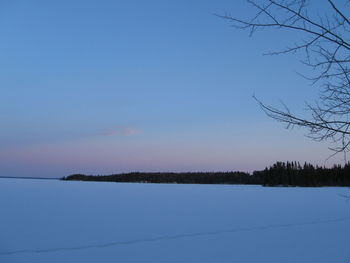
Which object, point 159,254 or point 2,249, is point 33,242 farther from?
point 159,254

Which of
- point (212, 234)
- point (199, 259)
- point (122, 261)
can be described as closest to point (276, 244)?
point (212, 234)

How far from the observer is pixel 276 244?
5512 mm

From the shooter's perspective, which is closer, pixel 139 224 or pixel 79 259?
pixel 79 259

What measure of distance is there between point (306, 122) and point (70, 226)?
597 cm

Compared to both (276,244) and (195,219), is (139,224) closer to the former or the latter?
(195,219)

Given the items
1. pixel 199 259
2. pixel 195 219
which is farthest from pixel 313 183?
pixel 199 259

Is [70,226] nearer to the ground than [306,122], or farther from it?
nearer to the ground

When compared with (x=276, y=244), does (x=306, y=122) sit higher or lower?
higher

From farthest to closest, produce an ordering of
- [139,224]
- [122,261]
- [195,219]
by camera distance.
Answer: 1. [195,219]
2. [139,224]
3. [122,261]

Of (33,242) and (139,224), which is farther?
(139,224)

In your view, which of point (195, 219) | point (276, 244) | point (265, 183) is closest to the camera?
point (276, 244)

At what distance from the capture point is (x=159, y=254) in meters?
4.76

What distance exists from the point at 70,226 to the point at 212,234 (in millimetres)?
2863

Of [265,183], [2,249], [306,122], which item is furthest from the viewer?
[265,183]
